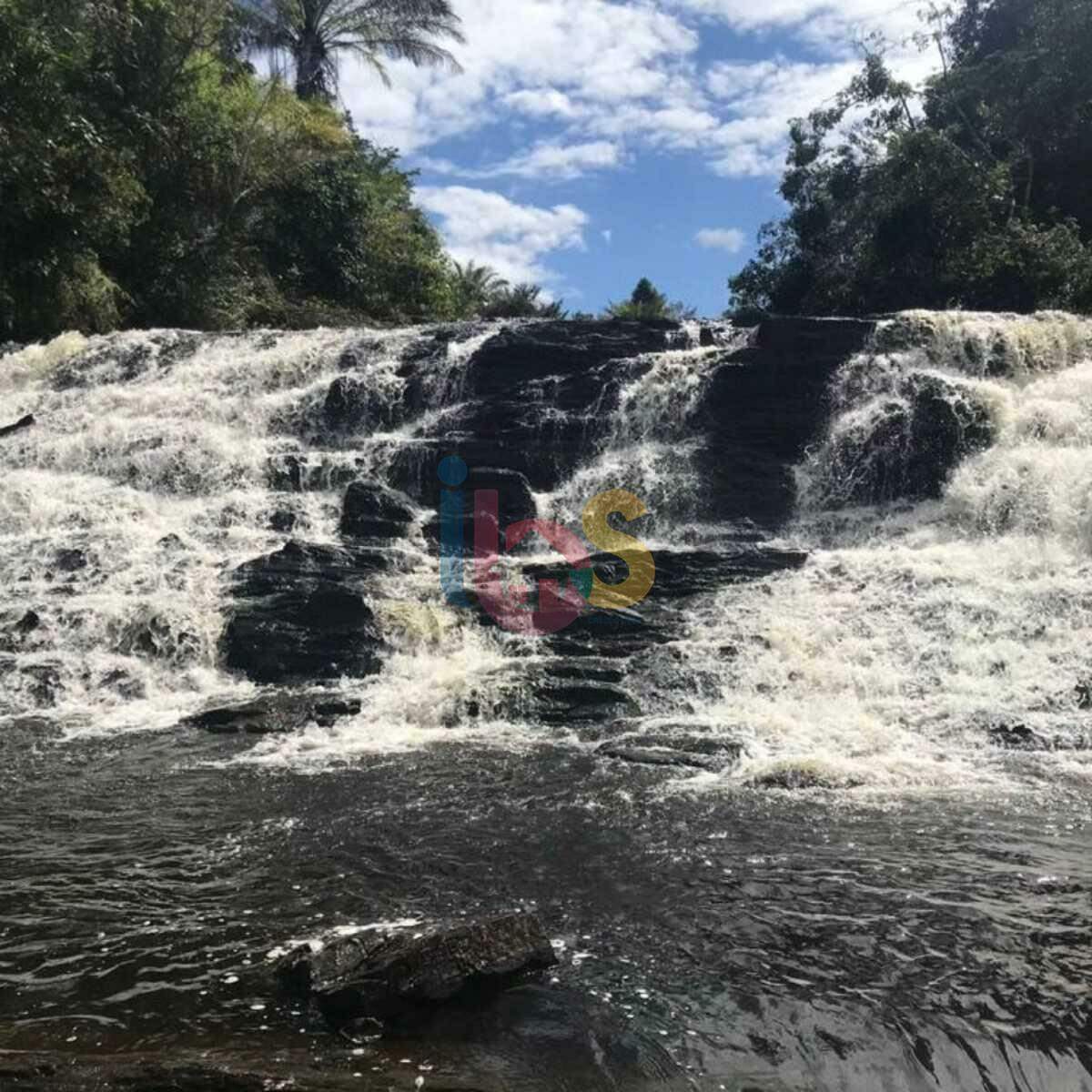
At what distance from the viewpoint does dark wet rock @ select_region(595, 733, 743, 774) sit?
295 inches

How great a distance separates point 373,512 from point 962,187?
16.9 m

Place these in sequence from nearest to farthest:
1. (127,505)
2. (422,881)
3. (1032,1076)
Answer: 1. (1032,1076)
2. (422,881)
3. (127,505)

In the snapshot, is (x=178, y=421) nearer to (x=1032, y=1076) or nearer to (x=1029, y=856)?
(x=1029, y=856)

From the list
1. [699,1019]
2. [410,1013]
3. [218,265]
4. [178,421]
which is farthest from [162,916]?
[218,265]

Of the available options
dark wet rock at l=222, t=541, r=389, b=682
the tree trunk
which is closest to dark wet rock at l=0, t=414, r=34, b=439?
dark wet rock at l=222, t=541, r=389, b=682

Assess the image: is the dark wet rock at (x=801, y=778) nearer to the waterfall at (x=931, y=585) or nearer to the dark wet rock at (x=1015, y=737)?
the waterfall at (x=931, y=585)

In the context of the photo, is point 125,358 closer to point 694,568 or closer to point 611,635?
point 694,568

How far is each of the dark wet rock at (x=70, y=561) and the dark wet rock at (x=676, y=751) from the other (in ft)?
23.1

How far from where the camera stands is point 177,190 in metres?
24.4

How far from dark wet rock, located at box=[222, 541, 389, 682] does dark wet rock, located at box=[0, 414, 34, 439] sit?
6.88 meters

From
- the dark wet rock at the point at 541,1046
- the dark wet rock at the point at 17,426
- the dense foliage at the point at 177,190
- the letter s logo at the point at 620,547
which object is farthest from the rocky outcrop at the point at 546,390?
the dark wet rock at the point at 541,1046

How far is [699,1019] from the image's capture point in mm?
3820

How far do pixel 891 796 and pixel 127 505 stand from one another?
1066 centimetres

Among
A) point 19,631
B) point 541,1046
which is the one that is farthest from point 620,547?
point 541,1046
